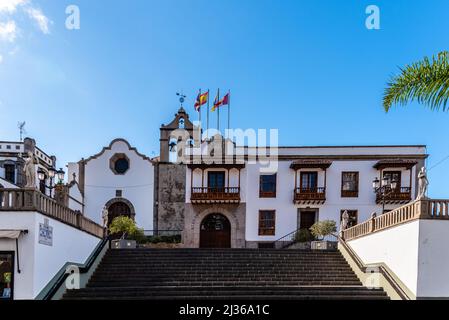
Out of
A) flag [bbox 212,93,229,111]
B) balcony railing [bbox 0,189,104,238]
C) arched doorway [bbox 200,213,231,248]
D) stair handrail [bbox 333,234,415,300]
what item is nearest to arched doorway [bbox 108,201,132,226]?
arched doorway [bbox 200,213,231,248]

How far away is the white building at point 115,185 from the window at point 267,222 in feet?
28.3

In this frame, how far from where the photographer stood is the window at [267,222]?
2181 centimetres

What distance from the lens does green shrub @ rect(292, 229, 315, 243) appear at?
2009 centimetres

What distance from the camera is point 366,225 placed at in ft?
45.0

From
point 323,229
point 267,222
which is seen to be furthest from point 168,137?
point 323,229

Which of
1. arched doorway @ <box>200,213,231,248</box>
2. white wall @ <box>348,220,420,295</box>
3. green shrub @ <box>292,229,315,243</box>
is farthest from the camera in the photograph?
arched doorway @ <box>200,213,231,248</box>

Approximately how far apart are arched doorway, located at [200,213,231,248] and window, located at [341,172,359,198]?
8486mm

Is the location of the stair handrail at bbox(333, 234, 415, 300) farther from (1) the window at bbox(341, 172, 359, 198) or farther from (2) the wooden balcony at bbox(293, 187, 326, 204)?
(1) the window at bbox(341, 172, 359, 198)

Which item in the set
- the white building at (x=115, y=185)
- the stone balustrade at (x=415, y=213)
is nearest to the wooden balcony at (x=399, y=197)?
the stone balustrade at (x=415, y=213)

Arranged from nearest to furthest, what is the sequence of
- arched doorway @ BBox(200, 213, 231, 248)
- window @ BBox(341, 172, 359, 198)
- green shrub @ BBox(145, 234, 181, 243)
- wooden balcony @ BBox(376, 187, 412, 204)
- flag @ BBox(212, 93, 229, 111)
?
wooden balcony @ BBox(376, 187, 412, 204)
window @ BBox(341, 172, 359, 198)
green shrub @ BBox(145, 234, 181, 243)
arched doorway @ BBox(200, 213, 231, 248)
flag @ BBox(212, 93, 229, 111)

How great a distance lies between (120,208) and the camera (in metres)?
24.7

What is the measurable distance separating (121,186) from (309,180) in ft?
47.2
